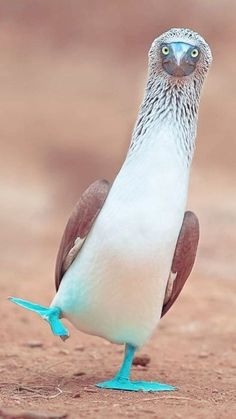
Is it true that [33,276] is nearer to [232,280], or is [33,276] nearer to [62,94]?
[232,280]

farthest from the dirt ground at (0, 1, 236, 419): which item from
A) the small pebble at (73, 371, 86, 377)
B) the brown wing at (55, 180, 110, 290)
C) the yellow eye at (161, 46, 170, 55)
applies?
the yellow eye at (161, 46, 170, 55)

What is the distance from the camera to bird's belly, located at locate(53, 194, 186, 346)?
4855 mm

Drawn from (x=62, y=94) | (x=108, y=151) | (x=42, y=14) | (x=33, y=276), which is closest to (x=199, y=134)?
(x=108, y=151)

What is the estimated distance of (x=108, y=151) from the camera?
17.9 m

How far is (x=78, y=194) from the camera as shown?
15.8 m

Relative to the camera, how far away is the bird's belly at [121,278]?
4.86 meters

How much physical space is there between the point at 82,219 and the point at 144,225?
421 mm

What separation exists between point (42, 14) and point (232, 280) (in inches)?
640

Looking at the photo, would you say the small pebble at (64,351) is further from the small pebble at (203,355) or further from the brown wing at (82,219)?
the brown wing at (82,219)

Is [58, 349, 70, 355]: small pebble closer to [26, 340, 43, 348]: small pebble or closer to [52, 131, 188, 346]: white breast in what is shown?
[26, 340, 43, 348]: small pebble

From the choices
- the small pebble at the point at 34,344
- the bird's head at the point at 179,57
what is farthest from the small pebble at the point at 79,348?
the bird's head at the point at 179,57

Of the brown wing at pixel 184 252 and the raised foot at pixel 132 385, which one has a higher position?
the brown wing at pixel 184 252

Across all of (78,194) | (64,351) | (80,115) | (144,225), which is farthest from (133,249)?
(80,115)

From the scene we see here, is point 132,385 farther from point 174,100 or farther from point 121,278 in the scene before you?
point 174,100
